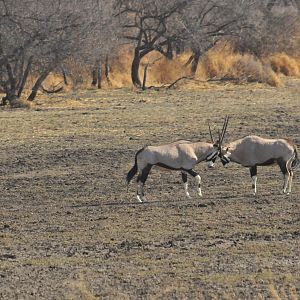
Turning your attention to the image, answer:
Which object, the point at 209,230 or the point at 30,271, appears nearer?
the point at 30,271

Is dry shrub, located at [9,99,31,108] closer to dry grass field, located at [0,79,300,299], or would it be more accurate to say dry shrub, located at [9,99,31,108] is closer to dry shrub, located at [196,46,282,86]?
dry grass field, located at [0,79,300,299]

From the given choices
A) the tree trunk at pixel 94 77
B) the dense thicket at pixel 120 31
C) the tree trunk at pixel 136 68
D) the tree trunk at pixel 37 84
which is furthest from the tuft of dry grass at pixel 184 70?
the tree trunk at pixel 37 84

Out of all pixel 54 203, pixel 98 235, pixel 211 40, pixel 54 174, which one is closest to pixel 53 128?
pixel 54 174

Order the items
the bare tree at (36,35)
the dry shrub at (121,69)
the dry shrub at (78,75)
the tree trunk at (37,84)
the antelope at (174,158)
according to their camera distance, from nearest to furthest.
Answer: the antelope at (174,158), the bare tree at (36,35), the tree trunk at (37,84), the dry shrub at (78,75), the dry shrub at (121,69)

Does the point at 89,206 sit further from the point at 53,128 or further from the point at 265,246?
the point at 53,128

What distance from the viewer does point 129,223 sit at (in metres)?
11.2

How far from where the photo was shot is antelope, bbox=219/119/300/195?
1305cm

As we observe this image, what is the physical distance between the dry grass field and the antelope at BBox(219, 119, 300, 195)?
28 centimetres

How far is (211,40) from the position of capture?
1522 inches

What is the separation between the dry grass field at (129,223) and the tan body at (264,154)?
0.31 m

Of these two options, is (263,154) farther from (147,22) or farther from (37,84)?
(147,22)

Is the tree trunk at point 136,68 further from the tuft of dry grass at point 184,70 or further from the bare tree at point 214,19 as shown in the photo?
the bare tree at point 214,19

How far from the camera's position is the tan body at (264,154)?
514 inches

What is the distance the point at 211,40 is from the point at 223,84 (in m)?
2.75
